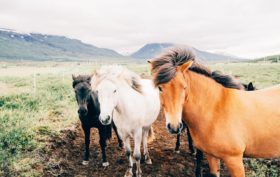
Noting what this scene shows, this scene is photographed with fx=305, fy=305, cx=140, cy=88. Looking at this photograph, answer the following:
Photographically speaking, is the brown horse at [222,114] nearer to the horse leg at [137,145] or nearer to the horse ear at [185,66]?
the horse ear at [185,66]

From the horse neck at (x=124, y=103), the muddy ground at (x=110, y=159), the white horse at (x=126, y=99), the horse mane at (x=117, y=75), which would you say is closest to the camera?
the white horse at (x=126, y=99)

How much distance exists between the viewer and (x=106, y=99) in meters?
5.80

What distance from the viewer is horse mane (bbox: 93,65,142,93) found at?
6.16 m

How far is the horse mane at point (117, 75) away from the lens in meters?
6.16

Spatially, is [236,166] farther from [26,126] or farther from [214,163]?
[26,126]

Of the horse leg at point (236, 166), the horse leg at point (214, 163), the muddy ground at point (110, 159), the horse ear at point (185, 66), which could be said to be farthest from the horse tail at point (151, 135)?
the horse ear at point (185, 66)

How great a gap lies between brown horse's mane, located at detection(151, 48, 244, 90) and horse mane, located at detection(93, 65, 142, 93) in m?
2.07

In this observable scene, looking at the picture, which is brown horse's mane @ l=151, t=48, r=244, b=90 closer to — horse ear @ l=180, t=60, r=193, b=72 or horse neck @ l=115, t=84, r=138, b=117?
horse ear @ l=180, t=60, r=193, b=72

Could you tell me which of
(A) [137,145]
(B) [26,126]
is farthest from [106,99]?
(B) [26,126]

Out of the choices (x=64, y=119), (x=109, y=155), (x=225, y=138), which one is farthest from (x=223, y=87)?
(x=64, y=119)

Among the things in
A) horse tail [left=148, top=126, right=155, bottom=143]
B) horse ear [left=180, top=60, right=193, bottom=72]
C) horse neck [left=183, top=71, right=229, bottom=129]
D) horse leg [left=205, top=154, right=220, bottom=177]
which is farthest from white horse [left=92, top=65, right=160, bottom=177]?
horse ear [left=180, top=60, right=193, bottom=72]

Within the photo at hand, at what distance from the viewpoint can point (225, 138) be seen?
4324 millimetres

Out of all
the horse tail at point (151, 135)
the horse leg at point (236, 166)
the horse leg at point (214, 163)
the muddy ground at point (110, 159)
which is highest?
the horse leg at point (236, 166)

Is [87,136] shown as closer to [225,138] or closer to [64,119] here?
[64,119]
